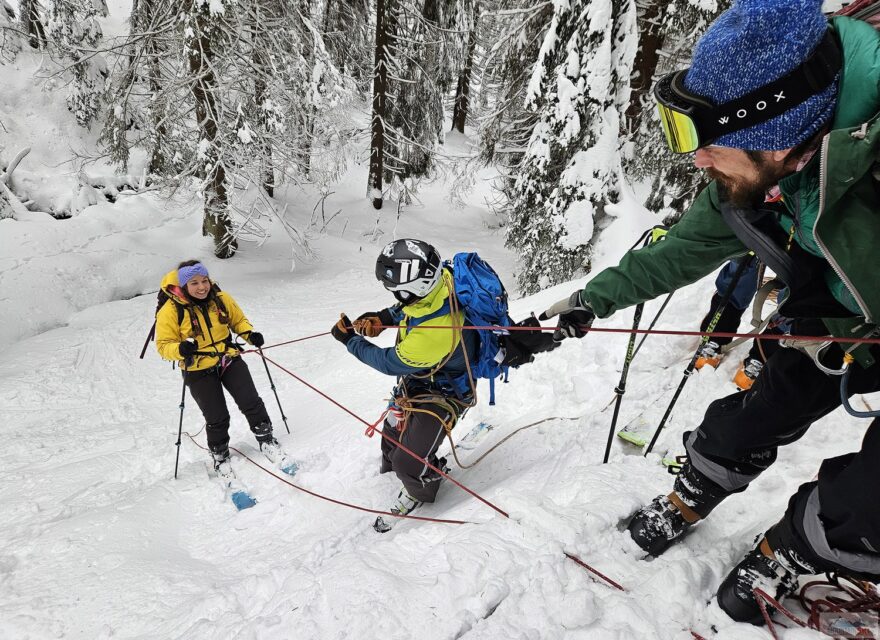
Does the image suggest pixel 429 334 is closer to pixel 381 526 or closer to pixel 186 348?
pixel 381 526

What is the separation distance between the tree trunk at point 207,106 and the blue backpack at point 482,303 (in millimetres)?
8288

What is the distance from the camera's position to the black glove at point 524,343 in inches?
138

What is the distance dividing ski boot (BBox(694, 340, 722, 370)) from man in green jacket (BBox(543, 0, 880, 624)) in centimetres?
217

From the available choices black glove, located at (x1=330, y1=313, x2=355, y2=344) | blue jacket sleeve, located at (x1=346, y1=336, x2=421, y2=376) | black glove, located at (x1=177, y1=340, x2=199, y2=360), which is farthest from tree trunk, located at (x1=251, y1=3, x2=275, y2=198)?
blue jacket sleeve, located at (x1=346, y1=336, x2=421, y2=376)

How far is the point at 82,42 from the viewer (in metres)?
13.1

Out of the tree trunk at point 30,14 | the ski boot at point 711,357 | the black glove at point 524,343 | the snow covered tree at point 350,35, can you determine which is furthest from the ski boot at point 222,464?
the tree trunk at point 30,14

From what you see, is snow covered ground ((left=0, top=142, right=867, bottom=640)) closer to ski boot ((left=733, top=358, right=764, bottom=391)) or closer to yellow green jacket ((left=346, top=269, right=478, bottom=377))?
ski boot ((left=733, top=358, right=764, bottom=391))

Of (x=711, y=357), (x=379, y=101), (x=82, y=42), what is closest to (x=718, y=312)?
(x=711, y=357)

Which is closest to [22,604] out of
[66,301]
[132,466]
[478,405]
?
[132,466]

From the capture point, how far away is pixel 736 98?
4.37 feet

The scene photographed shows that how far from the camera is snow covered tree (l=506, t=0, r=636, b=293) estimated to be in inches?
297

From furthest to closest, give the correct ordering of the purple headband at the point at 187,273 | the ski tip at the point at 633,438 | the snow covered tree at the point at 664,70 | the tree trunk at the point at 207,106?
the tree trunk at the point at 207,106, the snow covered tree at the point at 664,70, the purple headband at the point at 187,273, the ski tip at the point at 633,438

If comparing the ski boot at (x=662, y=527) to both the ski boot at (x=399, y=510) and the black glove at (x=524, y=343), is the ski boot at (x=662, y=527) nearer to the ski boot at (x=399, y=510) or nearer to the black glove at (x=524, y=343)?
the black glove at (x=524, y=343)

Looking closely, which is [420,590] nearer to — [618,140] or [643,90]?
[618,140]
